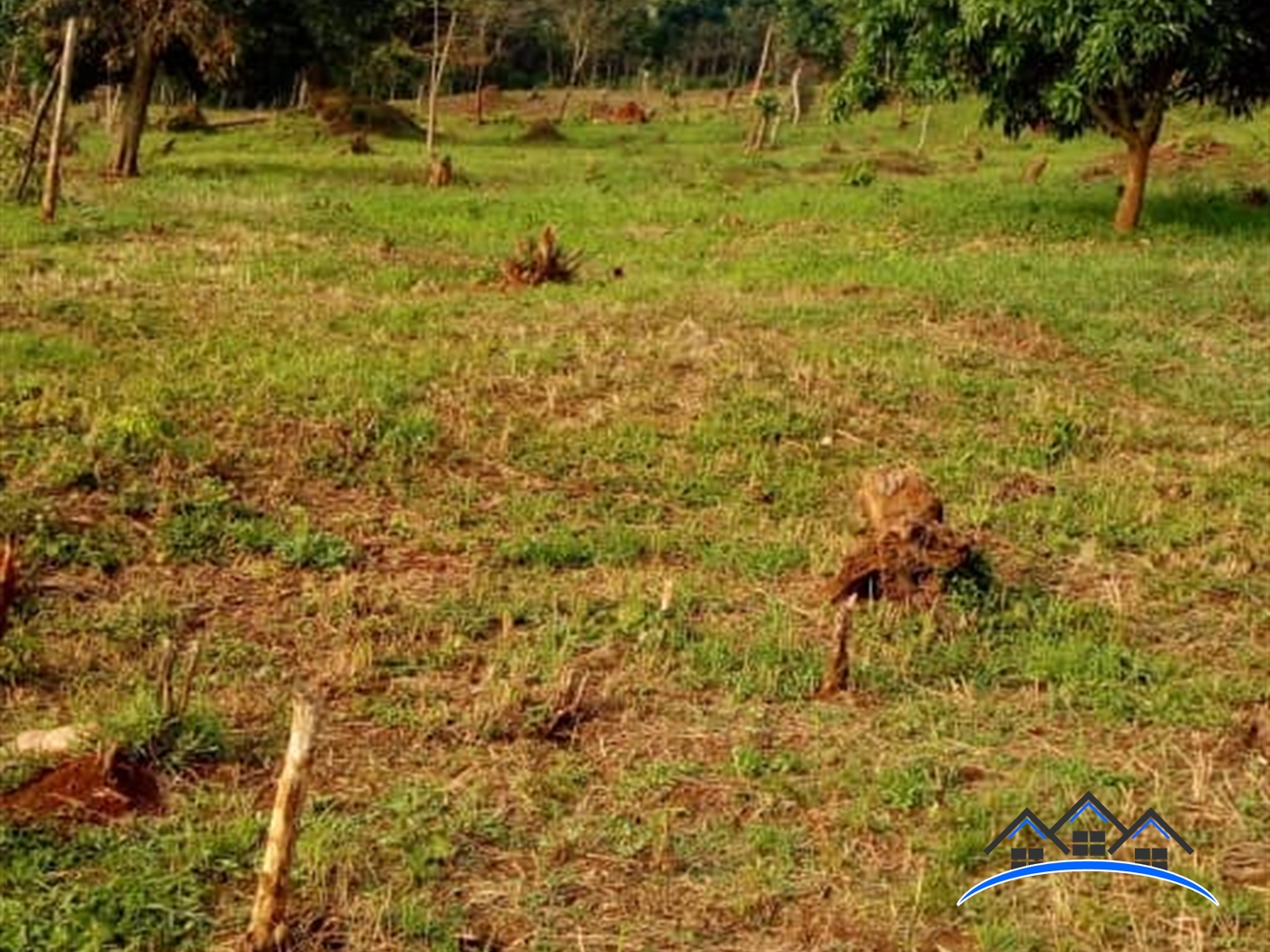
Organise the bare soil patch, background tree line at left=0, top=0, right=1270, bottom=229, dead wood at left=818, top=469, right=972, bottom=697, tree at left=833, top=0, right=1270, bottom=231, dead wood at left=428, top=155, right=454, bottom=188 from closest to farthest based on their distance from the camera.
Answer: dead wood at left=818, top=469, right=972, bottom=697
tree at left=833, top=0, right=1270, bottom=231
background tree line at left=0, top=0, right=1270, bottom=229
dead wood at left=428, top=155, right=454, bottom=188
the bare soil patch

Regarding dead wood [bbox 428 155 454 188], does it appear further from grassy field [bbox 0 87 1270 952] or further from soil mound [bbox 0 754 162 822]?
soil mound [bbox 0 754 162 822]

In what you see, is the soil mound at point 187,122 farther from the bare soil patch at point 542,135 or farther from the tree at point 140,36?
the tree at point 140,36

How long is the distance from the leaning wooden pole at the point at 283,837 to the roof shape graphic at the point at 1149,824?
2588 mm

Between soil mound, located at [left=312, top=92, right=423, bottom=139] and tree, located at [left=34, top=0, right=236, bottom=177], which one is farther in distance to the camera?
soil mound, located at [left=312, top=92, right=423, bottom=139]

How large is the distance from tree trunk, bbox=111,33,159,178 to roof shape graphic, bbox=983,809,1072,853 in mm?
19570

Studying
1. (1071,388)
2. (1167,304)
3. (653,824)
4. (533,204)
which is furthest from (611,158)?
(653,824)

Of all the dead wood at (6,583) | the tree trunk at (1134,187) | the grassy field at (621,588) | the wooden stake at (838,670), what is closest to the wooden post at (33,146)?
the grassy field at (621,588)

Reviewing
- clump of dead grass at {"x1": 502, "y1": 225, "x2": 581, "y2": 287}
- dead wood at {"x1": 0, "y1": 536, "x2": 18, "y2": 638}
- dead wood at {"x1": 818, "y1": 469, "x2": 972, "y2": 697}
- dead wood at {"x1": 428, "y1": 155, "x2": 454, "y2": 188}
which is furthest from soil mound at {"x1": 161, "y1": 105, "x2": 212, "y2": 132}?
dead wood at {"x1": 818, "y1": 469, "x2": 972, "y2": 697}

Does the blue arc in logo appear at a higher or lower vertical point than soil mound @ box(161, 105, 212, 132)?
lower

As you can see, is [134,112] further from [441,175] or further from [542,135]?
[542,135]

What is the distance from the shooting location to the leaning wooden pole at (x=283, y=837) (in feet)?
12.0

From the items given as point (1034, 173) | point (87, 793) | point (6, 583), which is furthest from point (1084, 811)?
point (1034, 173)

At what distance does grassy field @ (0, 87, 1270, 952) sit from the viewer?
4.21m

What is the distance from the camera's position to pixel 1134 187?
17.3 meters
